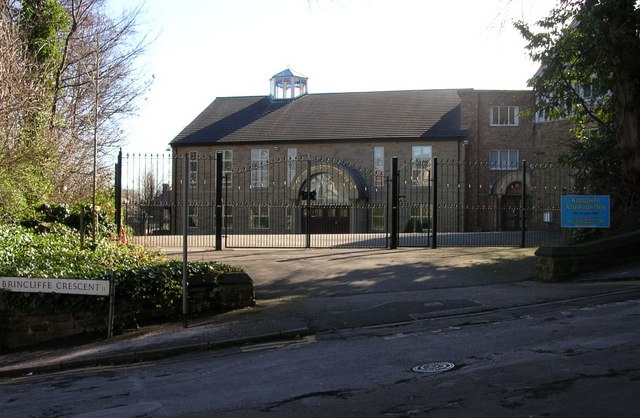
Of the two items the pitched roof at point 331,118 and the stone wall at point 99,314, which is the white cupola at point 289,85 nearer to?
the pitched roof at point 331,118

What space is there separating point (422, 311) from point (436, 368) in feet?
11.3

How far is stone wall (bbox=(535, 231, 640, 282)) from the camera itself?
40.5ft

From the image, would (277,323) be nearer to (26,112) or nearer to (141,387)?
(141,387)

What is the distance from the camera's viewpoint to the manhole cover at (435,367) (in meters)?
6.29

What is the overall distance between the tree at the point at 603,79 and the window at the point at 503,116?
1917cm

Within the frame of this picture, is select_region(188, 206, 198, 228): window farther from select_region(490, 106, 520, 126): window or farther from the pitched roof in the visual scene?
select_region(490, 106, 520, 126): window

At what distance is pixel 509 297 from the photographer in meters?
10.6

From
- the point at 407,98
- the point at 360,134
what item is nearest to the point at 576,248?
the point at 360,134

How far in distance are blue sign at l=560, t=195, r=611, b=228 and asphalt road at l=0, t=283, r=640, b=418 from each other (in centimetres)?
490

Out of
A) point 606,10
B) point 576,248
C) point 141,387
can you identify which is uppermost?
point 606,10

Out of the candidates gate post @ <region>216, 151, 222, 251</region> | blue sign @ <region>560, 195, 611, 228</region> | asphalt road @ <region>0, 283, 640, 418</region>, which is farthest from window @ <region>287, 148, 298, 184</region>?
asphalt road @ <region>0, 283, 640, 418</region>

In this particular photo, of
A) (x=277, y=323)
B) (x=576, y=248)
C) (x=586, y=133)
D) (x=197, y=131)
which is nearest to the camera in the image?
(x=277, y=323)

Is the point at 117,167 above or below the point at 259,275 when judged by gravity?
above

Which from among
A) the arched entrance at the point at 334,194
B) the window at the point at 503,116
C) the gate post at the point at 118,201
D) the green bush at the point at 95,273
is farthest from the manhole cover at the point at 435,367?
the window at the point at 503,116
